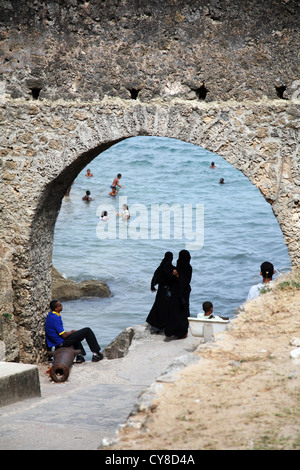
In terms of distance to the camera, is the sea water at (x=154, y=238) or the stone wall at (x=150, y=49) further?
the sea water at (x=154, y=238)

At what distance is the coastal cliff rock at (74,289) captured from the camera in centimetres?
1202

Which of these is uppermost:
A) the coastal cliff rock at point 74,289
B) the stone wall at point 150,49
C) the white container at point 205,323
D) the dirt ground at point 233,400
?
the stone wall at point 150,49

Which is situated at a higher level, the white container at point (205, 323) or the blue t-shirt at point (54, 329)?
the white container at point (205, 323)

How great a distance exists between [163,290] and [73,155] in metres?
1.99

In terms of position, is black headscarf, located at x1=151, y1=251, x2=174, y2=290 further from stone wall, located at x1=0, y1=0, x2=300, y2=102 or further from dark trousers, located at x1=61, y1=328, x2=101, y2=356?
stone wall, located at x1=0, y1=0, x2=300, y2=102

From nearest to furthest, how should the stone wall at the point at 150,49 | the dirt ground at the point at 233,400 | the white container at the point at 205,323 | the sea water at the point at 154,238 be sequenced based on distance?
the dirt ground at the point at 233,400 → the stone wall at the point at 150,49 → the white container at the point at 205,323 → the sea water at the point at 154,238

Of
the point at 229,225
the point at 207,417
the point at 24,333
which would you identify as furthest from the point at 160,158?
the point at 207,417

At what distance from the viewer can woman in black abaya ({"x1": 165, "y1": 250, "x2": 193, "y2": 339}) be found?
7.26 m

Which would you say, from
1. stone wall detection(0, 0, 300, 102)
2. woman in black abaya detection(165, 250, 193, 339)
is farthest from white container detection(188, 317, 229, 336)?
stone wall detection(0, 0, 300, 102)

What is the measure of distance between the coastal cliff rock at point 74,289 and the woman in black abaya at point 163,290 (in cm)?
475

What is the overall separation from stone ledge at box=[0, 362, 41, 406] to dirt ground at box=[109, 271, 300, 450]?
6.49ft

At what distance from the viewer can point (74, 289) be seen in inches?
478

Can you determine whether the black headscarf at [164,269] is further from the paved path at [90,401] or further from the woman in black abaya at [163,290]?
the paved path at [90,401]

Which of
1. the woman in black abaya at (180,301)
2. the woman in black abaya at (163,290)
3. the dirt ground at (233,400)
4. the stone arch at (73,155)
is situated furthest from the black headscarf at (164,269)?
the dirt ground at (233,400)
